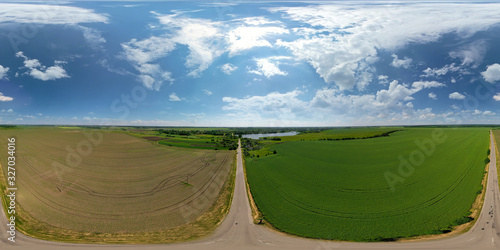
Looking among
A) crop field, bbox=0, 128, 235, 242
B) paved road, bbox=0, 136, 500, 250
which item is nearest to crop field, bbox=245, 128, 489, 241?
paved road, bbox=0, 136, 500, 250

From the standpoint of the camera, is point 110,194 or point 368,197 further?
point 110,194

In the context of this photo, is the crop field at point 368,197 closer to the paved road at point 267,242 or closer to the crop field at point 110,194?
the paved road at point 267,242

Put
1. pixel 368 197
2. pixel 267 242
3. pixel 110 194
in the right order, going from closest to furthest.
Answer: pixel 267 242, pixel 368 197, pixel 110 194

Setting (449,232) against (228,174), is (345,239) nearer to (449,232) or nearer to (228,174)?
(449,232)

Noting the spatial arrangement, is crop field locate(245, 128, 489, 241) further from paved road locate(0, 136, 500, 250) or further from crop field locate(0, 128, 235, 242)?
crop field locate(0, 128, 235, 242)

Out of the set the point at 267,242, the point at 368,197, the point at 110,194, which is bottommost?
the point at 267,242

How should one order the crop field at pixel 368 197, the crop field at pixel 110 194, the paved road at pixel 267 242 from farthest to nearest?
the crop field at pixel 110 194, the crop field at pixel 368 197, the paved road at pixel 267 242

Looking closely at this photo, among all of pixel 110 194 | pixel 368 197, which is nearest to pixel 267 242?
pixel 368 197

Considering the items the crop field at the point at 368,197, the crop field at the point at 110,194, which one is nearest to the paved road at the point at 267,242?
the crop field at the point at 368,197

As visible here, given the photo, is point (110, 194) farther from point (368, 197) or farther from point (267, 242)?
point (368, 197)
